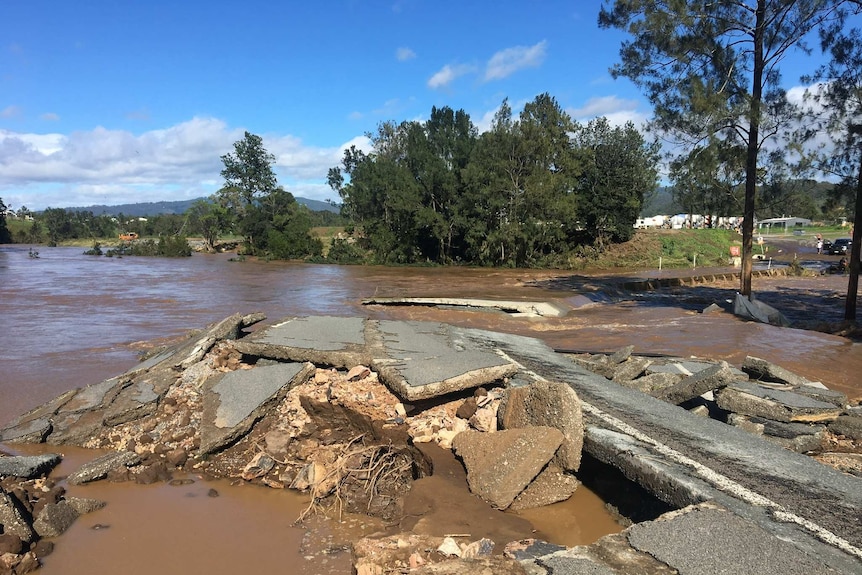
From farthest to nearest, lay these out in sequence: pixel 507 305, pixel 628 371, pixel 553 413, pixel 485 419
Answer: pixel 507 305, pixel 628 371, pixel 485 419, pixel 553 413

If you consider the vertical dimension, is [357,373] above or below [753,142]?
below

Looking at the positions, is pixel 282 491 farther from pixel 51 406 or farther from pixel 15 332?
pixel 15 332

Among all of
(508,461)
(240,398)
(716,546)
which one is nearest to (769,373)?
(508,461)

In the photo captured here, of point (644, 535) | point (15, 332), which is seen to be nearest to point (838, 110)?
point (644, 535)

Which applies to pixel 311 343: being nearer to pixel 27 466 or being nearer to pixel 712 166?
pixel 27 466

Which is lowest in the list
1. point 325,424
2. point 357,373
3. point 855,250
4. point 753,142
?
point 325,424

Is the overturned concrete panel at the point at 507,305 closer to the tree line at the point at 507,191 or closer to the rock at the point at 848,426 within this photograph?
the rock at the point at 848,426

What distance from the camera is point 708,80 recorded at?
1580 centimetres

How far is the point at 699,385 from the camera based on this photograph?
6066 millimetres

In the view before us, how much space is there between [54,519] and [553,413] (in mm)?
4107

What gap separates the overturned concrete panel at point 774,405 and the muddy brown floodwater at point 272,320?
2356 millimetres

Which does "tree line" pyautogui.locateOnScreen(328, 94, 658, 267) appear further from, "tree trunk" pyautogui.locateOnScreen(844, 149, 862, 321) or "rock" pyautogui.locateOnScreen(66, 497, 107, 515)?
"rock" pyautogui.locateOnScreen(66, 497, 107, 515)

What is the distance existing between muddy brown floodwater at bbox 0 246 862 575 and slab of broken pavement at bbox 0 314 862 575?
0.53 meters

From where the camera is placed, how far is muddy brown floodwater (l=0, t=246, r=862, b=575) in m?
4.09
